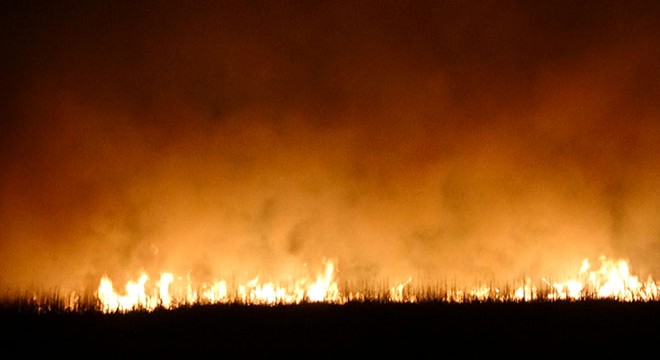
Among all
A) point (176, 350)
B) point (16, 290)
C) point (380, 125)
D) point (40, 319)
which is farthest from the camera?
point (380, 125)

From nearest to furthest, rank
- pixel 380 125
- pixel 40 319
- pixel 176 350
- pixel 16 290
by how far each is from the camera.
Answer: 1. pixel 176 350
2. pixel 40 319
3. pixel 16 290
4. pixel 380 125

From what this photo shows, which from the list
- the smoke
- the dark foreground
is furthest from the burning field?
the dark foreground

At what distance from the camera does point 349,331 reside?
29.6 ft

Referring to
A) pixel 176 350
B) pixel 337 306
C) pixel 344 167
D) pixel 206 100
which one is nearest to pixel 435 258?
pixel 344 167

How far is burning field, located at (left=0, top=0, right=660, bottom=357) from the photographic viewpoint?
13.6 metres

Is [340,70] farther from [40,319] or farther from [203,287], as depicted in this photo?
[40,319]

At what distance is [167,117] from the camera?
14.2 m

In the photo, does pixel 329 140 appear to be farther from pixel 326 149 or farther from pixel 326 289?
pixel 326 289

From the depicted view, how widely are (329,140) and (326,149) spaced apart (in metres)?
0.18

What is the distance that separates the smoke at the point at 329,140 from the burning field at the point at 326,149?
0.11ft

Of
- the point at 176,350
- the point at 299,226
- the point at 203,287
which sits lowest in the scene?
the point at 176,350

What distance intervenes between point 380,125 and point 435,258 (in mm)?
2602

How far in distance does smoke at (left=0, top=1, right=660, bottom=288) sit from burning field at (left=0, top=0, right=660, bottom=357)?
0.03 meters

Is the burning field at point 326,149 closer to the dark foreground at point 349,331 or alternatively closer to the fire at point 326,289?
the fire at point 326,289
